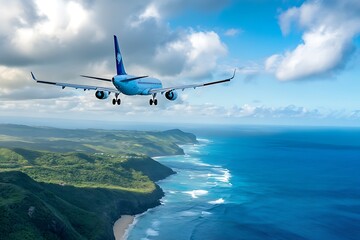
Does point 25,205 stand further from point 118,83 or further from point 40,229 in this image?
point 118,83

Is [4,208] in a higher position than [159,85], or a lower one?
lower

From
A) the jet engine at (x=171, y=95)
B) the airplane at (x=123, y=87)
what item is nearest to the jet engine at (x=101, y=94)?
the airplane at (x=123, y=87)

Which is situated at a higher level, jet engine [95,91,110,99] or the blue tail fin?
the blue tail fin

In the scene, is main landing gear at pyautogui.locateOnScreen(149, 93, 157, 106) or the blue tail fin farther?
main landing gear at pyautogui.locateOnScreen(149, 93, 157, 106)

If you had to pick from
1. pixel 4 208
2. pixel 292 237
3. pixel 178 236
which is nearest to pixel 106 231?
pixel 178 236

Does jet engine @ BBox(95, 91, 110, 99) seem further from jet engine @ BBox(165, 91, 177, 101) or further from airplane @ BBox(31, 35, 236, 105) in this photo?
jet engine @ BBox(165, 91, 177, 101)

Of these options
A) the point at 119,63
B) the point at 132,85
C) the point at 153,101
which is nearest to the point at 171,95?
the point at 153,101

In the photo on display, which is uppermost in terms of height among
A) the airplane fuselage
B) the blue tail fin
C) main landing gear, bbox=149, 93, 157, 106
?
the blue tail fin

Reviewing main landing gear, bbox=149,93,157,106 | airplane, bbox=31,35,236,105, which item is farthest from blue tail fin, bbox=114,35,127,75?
main landing gear, bbox=149,93,157,106

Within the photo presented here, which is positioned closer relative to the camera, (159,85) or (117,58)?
(117,58)
